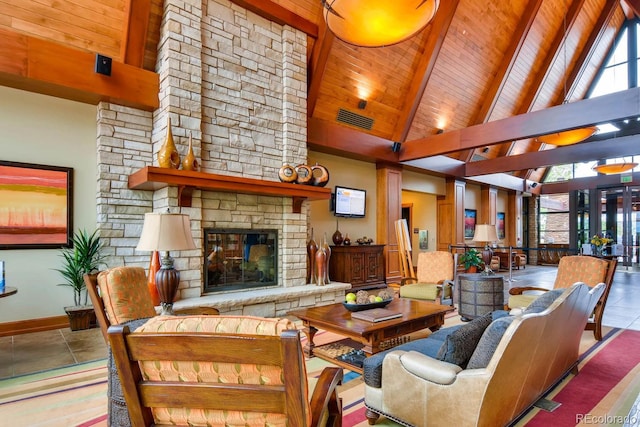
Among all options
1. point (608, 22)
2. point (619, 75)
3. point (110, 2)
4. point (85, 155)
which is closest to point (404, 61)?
point (110, 2)

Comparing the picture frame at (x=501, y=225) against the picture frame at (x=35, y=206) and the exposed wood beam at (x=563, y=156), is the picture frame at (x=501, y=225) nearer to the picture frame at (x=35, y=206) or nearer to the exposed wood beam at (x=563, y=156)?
the exposed wood beam at (x=563, y=156)

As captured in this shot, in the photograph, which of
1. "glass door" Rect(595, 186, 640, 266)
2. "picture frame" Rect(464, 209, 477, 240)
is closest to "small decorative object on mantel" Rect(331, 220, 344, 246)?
"picture frame" Rect(464, 209, 477, 240)

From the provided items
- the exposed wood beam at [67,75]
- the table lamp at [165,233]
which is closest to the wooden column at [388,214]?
the exposed wood beam at [67,75]

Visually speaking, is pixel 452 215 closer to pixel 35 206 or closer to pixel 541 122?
pixel 541 122

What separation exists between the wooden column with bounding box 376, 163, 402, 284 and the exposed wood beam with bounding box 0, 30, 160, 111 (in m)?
5.24

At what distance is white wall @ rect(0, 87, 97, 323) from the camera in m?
4.16

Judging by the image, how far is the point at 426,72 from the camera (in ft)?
24.2

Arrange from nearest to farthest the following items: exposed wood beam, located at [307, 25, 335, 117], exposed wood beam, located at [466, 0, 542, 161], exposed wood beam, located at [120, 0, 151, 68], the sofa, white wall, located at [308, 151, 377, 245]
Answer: the sofa
exposed wood beam, located at [120, 0, 151, 68]
exposed wood beam, located at [307, 25, 335, 117]
white wall, located at [308, 151, 377, 245]
exposed wood beam, located at [466, 0, 542, 161]

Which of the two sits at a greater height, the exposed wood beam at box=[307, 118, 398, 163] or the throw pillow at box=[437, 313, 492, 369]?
the exposed wood beam at box=[307, 118, 398, 163]

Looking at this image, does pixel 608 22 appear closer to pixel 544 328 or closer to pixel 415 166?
pixel 415 166

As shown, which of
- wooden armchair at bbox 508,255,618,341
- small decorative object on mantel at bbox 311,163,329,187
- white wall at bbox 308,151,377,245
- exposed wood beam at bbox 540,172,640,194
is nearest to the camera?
wooden armchair at bbox 508,255,618,341

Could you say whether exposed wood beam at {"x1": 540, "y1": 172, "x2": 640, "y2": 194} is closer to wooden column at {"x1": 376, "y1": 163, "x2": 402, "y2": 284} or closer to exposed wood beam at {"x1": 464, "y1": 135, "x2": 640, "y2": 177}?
exposed wood beam at {"x1": 464, "y1": 135, "x2": 640, "y2": 177}

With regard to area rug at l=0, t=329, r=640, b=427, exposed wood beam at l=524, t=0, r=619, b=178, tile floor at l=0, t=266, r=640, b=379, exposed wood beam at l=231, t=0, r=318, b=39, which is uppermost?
exposed wood beam at l=524, t=0, r=619, b=178

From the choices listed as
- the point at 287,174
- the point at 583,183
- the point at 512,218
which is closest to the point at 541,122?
the point at 287,174
